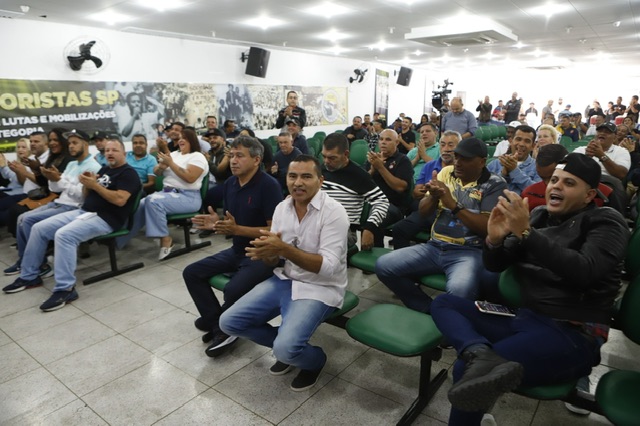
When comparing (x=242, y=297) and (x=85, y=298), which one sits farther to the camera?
(x=85, y=298)

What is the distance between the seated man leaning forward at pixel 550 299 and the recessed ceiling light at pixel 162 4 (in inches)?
224

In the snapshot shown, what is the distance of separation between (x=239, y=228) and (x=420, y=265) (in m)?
1.14

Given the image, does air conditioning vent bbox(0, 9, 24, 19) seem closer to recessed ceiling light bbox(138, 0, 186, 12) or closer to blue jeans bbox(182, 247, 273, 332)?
recessed ceiling light bbox(138, 0, 186, 12)

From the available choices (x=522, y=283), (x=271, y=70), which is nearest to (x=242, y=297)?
(x=522, y=283)

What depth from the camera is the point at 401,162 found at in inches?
139

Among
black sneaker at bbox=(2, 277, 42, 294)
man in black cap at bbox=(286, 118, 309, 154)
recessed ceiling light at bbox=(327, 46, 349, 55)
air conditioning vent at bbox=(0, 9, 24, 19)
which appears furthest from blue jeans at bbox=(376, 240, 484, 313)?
recessed ceiling light at bbox=(327, 46, 349, 55)

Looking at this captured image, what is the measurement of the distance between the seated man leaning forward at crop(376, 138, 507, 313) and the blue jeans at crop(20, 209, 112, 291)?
250cm

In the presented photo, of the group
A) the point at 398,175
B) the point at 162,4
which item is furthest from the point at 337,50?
the point at 398,175

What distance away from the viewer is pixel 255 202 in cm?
259

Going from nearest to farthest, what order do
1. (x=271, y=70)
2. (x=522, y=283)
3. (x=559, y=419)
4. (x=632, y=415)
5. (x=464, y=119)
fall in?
(x=632, y=415)
(x=522, y=283)
(x=559, y=419)
(x=464, y=119)
(x=271, y=70)

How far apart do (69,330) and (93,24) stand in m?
5.99

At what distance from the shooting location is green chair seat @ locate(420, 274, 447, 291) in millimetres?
2354

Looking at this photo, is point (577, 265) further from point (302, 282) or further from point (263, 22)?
point (263, 22)

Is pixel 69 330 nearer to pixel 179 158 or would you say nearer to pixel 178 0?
pixel 179 158
